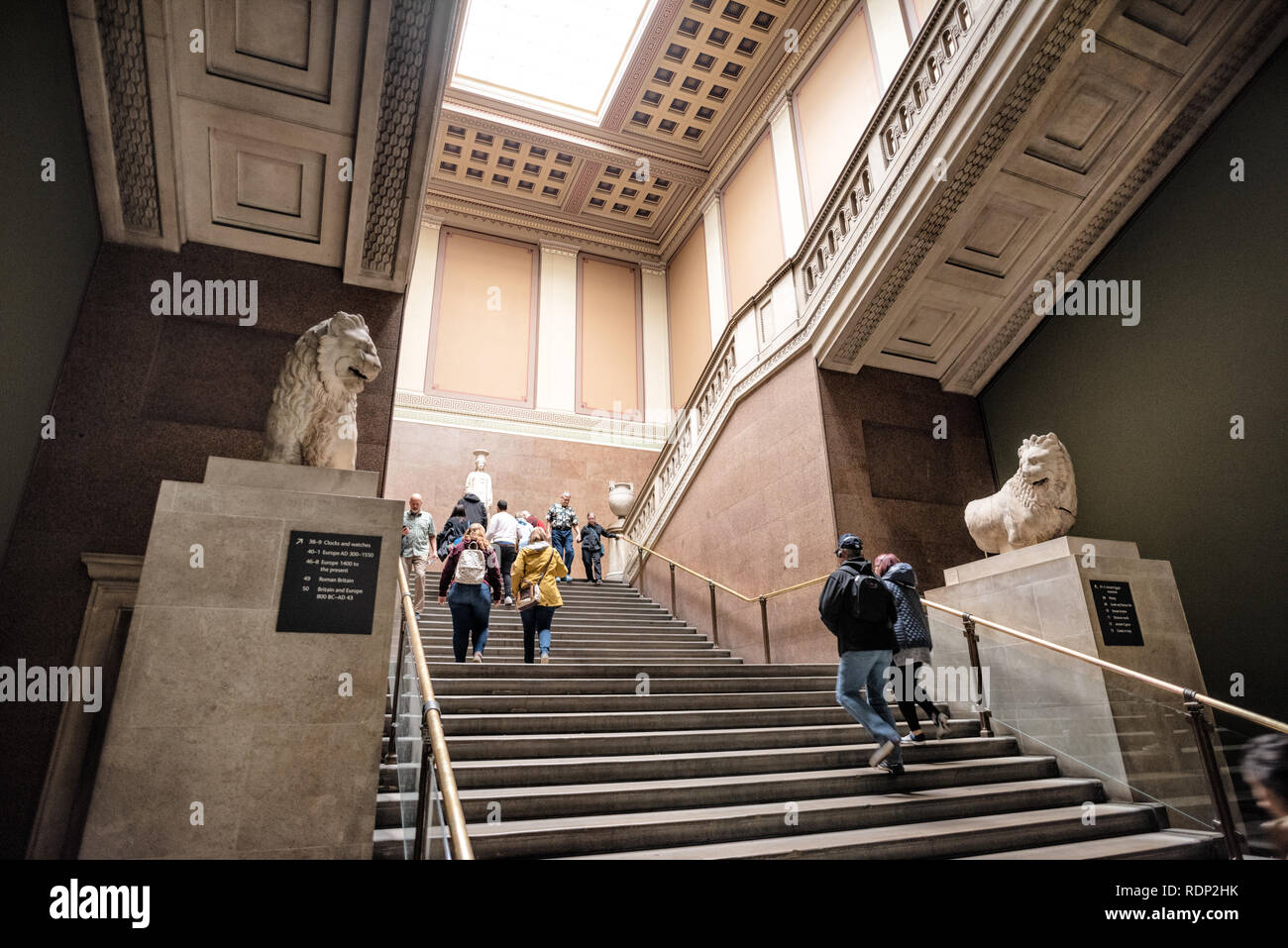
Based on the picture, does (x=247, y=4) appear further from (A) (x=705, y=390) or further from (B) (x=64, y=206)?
(A) (x=705, y=390)

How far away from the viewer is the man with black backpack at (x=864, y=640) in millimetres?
4566

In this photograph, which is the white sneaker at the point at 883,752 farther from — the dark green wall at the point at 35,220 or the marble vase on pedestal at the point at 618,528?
the marble vase on pedestal at the point at 618,528

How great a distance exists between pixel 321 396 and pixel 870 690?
153 inches

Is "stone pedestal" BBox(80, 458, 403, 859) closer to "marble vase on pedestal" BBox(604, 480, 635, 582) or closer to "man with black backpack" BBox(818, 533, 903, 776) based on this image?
"man with black backpack" BBox(818, 533, 903, 776)

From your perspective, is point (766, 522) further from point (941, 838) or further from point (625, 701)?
point (941, 838)

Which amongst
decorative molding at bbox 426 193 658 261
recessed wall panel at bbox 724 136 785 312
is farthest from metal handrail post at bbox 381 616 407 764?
decorative molding at bbox 426 193 658 261

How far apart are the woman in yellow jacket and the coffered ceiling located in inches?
366

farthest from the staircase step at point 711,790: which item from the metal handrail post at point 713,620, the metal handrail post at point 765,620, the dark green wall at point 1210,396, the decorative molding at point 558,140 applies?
the decorative molding at point 558,140

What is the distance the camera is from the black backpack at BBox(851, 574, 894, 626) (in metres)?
4.60

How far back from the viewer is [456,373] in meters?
15.1

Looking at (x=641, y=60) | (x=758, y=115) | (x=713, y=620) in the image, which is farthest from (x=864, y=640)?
(x=641, y=60)

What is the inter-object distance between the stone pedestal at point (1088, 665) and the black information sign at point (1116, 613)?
0.04ft

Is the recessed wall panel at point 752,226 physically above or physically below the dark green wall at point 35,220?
above
